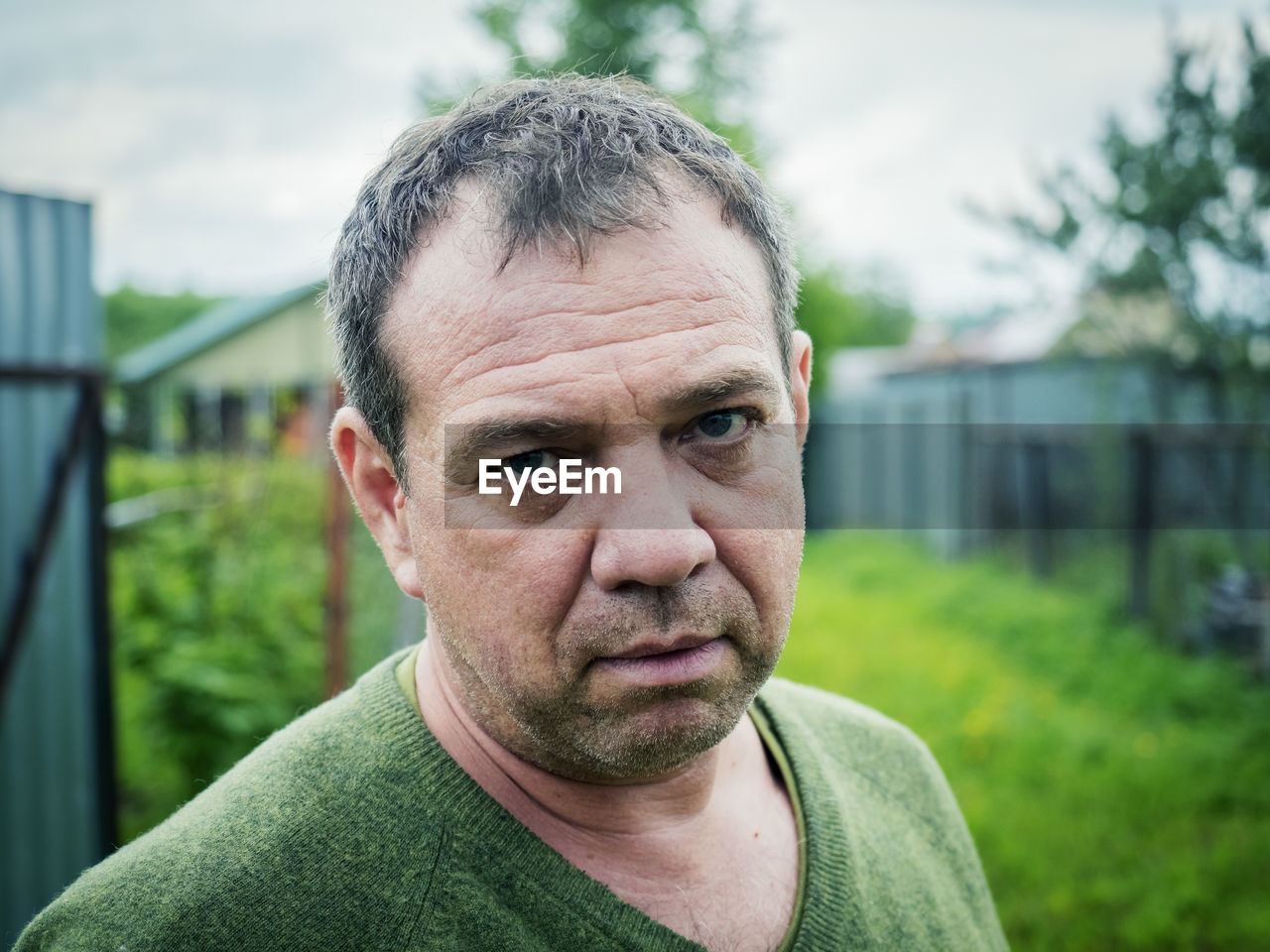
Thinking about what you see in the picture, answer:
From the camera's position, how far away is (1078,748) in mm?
5621

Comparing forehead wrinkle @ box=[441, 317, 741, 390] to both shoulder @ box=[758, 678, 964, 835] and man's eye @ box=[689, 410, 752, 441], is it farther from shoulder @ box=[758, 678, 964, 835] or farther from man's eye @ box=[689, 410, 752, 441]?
shoulder @ box=[758, 678, 964, 835]

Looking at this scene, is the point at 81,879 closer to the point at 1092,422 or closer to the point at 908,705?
the point at 908,705

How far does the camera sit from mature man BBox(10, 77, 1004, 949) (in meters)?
1.30

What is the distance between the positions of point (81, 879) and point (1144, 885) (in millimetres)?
4518

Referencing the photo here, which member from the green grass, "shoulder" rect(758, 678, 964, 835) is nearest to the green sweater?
"shoulder" rect(758, 678, 964, 835)

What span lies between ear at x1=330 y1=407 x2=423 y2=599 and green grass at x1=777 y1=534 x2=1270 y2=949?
12.1 ft

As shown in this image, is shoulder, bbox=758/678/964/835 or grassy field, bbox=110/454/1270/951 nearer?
shoulder, bbox=758/678/964/835

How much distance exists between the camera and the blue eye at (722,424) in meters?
1.38

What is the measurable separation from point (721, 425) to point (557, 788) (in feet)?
2.07

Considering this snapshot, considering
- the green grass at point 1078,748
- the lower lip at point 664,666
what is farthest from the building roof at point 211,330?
the lower lip at point 664,666

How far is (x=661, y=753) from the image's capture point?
4.36 ft

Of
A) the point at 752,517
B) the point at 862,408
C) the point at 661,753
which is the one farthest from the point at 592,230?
the point at 862,408

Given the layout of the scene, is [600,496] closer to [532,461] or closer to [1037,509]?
[532,461]

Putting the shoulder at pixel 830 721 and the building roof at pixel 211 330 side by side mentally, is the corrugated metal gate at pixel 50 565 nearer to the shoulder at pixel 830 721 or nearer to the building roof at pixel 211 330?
the shoulder at pixel 830 721
